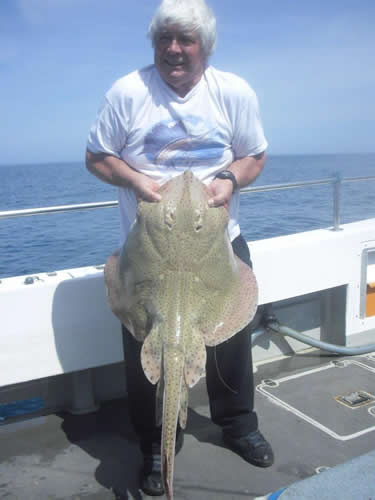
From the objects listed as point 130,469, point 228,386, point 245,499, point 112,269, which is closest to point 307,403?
point 228,386

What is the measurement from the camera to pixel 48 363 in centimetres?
346

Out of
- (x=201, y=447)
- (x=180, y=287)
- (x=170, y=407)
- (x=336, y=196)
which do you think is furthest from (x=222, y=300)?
(x=336, y=196)

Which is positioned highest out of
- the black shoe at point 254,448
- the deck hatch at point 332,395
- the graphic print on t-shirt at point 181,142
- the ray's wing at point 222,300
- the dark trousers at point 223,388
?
the graphic print on t-shirt at point 181,142

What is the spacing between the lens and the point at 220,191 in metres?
2.55

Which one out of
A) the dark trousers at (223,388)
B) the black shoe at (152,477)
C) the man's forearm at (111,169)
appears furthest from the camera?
the dark trousers at (223,388)

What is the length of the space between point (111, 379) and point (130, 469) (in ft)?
3.39

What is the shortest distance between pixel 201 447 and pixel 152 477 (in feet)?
1.68

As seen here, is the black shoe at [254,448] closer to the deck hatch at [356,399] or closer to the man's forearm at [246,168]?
the deck hatch at [356,399]

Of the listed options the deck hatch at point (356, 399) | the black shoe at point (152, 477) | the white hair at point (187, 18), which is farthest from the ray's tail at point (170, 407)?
the deck hatch at point (356, 399)

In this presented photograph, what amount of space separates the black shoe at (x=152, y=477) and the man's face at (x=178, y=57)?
2.18 meters

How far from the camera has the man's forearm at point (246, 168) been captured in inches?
110

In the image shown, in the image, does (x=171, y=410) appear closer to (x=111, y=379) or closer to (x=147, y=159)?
(x=147, y=159)

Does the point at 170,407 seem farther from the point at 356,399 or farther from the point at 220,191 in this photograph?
the point at 356,399

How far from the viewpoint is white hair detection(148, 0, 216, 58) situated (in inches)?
98.2
